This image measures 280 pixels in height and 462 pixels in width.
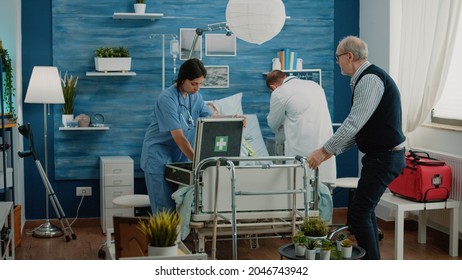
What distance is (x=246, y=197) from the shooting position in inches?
170

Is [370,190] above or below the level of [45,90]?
below

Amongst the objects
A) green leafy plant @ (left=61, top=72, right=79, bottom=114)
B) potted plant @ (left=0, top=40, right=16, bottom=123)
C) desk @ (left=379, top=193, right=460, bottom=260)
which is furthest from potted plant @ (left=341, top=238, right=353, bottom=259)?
green leafy plant @ (left=61, top=72, right=79, bottom=114)

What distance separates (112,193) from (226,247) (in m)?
1.07

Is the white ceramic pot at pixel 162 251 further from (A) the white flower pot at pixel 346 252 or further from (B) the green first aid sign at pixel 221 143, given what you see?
(B) the green first aid sign at pixel 221 143

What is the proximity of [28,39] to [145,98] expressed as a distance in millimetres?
1086

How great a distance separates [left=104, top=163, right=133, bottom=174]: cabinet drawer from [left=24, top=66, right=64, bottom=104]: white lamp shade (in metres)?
0.64

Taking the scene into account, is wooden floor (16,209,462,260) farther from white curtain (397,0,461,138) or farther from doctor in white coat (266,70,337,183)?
white curtain (397,0,461,138)

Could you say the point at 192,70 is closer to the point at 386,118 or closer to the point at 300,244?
the point at 386,118

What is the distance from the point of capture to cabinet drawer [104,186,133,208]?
6152 millimetres

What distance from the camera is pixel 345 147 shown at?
13.7 feet

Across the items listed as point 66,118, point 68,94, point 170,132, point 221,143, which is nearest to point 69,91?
point 68,94

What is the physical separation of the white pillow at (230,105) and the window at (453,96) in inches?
65.9

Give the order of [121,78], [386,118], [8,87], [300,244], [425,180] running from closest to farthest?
[300,244] < [386,118] < [425,180] < [8,87] < [121,78]

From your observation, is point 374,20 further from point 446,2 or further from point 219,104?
point 219,104
